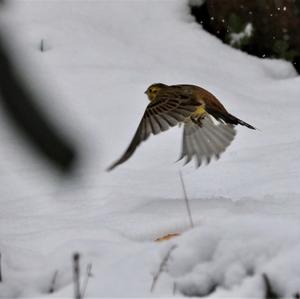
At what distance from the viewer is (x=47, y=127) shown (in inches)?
16.2

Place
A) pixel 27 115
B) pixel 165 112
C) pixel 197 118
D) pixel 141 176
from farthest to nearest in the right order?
pixel 141 176 < pixel 197 118 < pixel 165 112 < pixel 27 115

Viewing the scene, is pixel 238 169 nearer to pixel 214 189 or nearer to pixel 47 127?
pixel 214 189

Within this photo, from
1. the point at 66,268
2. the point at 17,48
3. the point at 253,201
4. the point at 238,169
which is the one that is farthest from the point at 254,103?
the point at 17,48

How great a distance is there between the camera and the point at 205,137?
4164 mm

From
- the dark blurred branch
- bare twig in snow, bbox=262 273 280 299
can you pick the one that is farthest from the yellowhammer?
the dark blurred branch

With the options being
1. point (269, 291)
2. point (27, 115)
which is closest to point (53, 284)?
point (269, 291)

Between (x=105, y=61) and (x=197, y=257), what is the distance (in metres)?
4.45

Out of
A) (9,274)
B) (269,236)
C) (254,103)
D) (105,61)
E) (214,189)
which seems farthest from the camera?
(105,61)

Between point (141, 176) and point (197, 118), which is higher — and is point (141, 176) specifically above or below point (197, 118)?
below

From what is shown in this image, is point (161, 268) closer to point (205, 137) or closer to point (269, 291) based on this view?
point (269, 291)

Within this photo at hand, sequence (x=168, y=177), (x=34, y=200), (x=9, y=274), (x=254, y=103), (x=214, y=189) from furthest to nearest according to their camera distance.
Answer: (x=254, y=103), (x=168, y=177), (x=214, y=189), (x=34, y=200), (x=9, y=274)

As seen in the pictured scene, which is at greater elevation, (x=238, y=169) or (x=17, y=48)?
(x=17, y=48)

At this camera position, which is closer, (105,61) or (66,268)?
(66,268)

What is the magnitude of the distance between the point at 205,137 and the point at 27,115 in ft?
12.4
